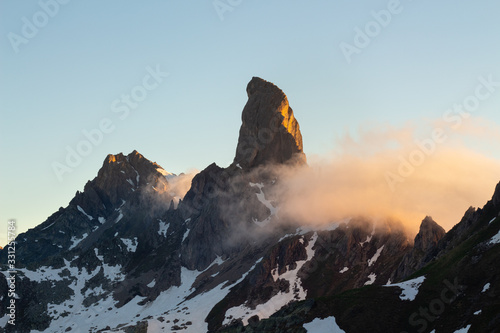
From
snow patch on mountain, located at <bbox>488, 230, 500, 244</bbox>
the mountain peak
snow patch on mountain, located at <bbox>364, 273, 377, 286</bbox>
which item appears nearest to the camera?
snow patch on mountain, located at <bbox>488, 230, 500, 244</bbox>

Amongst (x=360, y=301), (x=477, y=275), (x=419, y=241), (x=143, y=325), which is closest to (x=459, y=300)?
(x=477, y=275)

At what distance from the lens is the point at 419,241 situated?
509ft

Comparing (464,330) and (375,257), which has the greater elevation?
(464,330)

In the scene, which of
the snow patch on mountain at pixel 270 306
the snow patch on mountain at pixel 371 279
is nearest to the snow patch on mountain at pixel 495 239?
the snow patch on mountain at pixel 371 279

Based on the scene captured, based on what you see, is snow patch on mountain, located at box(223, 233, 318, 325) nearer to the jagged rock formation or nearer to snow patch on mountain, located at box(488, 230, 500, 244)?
the jagged rock formation

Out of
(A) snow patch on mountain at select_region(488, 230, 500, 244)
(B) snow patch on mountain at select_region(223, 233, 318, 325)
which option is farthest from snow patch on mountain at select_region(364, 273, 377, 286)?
(A) snow patch on mountain at select_region(488, 230, 500, 244)

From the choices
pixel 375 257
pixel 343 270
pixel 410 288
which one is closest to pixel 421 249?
pixel 375 257

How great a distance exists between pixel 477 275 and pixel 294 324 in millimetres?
33561

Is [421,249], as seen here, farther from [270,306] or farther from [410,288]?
[270,306]

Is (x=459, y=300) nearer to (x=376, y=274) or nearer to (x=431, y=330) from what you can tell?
(x=431, y=330)

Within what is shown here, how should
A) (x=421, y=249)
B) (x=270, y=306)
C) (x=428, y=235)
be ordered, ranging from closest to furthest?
(x=421, y=249)
(x=428, y=235)
(x=270, y=306)

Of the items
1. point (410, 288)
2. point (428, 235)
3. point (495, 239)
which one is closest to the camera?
point (495, 239)

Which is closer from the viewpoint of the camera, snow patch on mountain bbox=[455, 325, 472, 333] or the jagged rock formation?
snow patch on mountain bbox=[455, 325, 472, 333]

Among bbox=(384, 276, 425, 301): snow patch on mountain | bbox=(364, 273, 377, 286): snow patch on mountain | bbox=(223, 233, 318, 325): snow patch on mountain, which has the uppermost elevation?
bbox=(384, 276, 425, 301): snow patch on mountain
